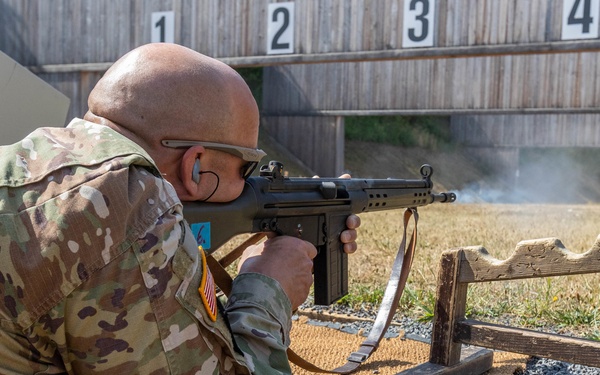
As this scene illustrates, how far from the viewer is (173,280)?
4.79 feet

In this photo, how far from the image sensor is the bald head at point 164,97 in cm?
173

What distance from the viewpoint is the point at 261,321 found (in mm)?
1804

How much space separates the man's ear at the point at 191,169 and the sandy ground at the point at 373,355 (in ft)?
7.74

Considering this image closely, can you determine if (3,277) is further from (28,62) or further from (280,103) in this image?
(280,103)

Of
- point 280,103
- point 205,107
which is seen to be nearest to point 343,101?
point 280,103

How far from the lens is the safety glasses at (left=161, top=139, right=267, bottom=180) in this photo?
175 cm

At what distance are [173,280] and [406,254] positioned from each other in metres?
2.71

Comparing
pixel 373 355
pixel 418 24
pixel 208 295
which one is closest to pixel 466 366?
pixel 373 355

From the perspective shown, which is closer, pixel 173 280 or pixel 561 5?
pixel 173 280

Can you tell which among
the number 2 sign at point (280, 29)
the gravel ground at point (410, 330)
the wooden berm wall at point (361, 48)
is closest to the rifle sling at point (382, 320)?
the gravel ground at point (410, 330)

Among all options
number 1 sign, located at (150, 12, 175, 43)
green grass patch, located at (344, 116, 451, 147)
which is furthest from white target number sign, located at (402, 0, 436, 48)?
green grass patch, located at (344, 116, 451, 147)

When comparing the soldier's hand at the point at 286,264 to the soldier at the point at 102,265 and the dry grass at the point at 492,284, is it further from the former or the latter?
the dry grass at the point at 492,284

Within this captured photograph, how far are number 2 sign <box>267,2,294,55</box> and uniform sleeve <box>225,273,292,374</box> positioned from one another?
32.8 ft

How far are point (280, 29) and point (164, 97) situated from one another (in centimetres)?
1028
